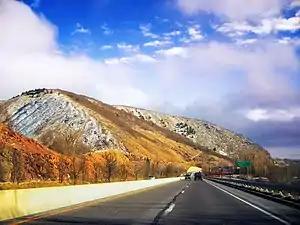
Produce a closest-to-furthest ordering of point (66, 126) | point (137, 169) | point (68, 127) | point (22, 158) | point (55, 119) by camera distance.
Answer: point (22, 158), point (137, 169), point (68, 127), point (66, 126), point (55, 119)

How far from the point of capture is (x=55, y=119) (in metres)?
144

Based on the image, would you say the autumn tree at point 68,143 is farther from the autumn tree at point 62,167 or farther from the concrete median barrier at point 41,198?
the concrete median barrier at point 41,198

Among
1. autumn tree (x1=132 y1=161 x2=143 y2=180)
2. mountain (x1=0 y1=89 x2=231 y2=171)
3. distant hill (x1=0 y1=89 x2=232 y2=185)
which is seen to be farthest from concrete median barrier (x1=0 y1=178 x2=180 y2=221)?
mountain (x1=0 y1=89 x2=231 y2=171)

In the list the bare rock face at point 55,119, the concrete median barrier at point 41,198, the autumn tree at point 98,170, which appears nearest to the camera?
the concrete median barrier at point 41,198

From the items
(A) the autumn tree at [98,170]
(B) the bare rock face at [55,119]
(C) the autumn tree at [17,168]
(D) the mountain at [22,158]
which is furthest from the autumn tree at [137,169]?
(C) the autumn tree at [17,168]

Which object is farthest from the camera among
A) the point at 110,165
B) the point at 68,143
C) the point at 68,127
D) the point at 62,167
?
the point at 68,127

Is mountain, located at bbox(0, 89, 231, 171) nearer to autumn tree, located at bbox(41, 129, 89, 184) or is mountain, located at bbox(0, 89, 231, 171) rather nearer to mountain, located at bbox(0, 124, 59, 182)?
autumn tree, located at bbox(41, 129, 89, 184)

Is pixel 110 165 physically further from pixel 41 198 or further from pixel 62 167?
pixel 41 198

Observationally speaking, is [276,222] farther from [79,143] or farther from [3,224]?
[79,143]

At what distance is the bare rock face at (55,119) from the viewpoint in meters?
138

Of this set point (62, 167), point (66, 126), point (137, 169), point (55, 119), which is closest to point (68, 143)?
point (137, 169)

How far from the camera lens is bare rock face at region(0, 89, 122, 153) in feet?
452

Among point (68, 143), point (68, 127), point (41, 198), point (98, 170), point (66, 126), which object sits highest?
point (66, 126)

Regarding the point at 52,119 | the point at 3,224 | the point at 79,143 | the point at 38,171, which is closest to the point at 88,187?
the point at 3,224
